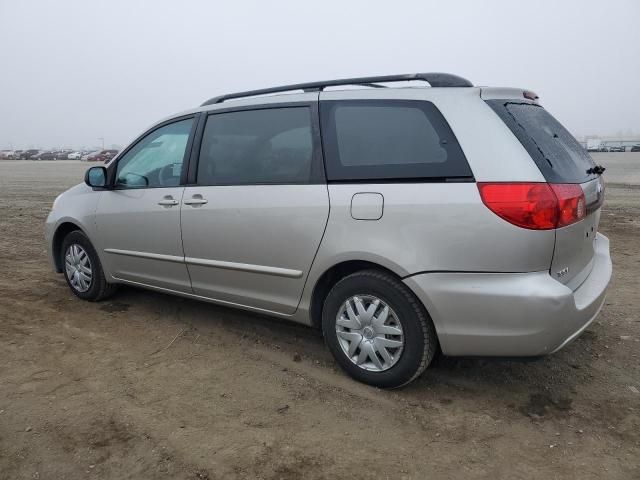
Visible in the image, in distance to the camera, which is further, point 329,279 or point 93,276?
point 93,276

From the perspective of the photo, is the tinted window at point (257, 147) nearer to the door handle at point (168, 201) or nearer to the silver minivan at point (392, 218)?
the silver minivan at point (392, 218)

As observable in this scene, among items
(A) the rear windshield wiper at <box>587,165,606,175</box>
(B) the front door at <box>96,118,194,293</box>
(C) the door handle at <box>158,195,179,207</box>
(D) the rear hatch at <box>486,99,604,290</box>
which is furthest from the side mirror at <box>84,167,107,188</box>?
(A) the rear windshield wiper at <box>587,165,606,175</box>

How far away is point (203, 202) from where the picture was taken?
3.64m

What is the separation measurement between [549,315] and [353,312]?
3.46 feet

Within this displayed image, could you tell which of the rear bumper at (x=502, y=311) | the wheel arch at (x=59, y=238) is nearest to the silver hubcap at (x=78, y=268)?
the wheel arch at (x=59, y=238)

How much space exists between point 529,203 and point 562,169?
389 mm

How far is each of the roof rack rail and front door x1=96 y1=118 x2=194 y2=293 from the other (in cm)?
56

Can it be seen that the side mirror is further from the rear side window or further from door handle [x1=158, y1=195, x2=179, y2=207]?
the rear side window

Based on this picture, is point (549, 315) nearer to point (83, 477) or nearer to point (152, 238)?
point (83, 477)

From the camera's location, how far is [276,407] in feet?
9.50

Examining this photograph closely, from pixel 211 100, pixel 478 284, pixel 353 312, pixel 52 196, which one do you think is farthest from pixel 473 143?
pixel 52 196

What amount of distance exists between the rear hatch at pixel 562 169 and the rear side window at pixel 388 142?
0.33 m

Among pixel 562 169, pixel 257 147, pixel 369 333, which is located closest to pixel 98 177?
pixel 257 147

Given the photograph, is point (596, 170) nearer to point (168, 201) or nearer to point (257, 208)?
point (257, 208)
